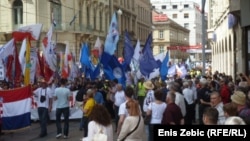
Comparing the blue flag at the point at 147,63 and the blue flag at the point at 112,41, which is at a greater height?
the blue flag at the point at 112,41

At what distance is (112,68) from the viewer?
16594 millimetres

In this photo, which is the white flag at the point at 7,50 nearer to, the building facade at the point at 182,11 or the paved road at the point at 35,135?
the paved road at the point at 35,135

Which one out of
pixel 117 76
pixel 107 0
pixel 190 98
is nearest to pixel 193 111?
pixel 190 98

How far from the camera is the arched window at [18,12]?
3898 centimetres

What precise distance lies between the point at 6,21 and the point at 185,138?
36109mm

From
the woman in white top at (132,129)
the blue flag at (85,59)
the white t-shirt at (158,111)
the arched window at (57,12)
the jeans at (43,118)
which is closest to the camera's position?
the woman in white top at (132,129)

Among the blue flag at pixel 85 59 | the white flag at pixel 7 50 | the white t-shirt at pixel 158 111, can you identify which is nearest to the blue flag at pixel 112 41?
the blue flag at pixel 85 59

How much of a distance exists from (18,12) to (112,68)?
79.9 ft

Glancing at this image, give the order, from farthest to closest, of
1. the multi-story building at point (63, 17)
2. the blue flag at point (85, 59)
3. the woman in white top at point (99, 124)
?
1. the multi-story building at point (63, 17)
2. the blue flag at point (85, 59)
3. the woman in white top at point (99, 124)

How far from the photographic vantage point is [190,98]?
14617mm

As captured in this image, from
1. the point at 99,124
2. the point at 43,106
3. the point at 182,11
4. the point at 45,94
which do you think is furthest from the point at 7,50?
the point at 182,11

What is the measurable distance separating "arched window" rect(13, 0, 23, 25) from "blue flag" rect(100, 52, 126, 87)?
77.6 feet

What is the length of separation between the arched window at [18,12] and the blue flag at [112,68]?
931 inches

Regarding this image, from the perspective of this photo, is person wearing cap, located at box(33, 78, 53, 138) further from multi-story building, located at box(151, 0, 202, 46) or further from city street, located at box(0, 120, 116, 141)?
multi-story building, located at box(151, 0, 202, 46)
